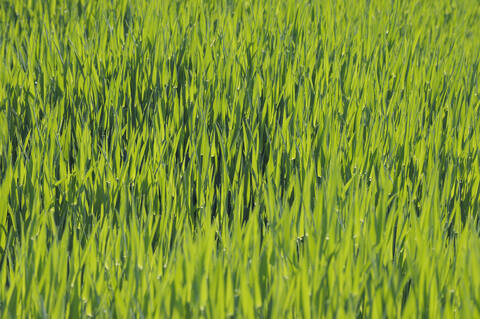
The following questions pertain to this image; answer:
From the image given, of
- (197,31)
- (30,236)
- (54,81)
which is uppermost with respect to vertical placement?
(197,31)

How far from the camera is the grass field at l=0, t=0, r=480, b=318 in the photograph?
1188mm

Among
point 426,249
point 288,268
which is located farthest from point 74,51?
point 426,249

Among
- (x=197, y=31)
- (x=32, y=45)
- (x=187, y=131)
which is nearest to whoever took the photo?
(x=187, y=131)

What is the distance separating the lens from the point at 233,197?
1.59m

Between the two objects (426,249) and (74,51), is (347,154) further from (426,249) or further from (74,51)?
(74,51)

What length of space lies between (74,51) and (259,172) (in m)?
1.00

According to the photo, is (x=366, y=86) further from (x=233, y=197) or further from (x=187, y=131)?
(x=233, y=197)

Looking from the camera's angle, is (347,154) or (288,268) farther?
(347,154)

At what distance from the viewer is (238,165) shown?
1.78 meters

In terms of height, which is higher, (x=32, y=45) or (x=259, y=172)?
(x=32, y=45)

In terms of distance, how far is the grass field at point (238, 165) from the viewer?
3.90 ft

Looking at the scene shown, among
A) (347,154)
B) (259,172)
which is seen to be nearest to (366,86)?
(347,154)

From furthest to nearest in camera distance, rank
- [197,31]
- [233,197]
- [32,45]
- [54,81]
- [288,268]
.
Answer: [197,31] → [32,45] → [54,81] → [233,197] → [288,268]

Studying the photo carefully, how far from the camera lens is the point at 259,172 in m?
1.80
